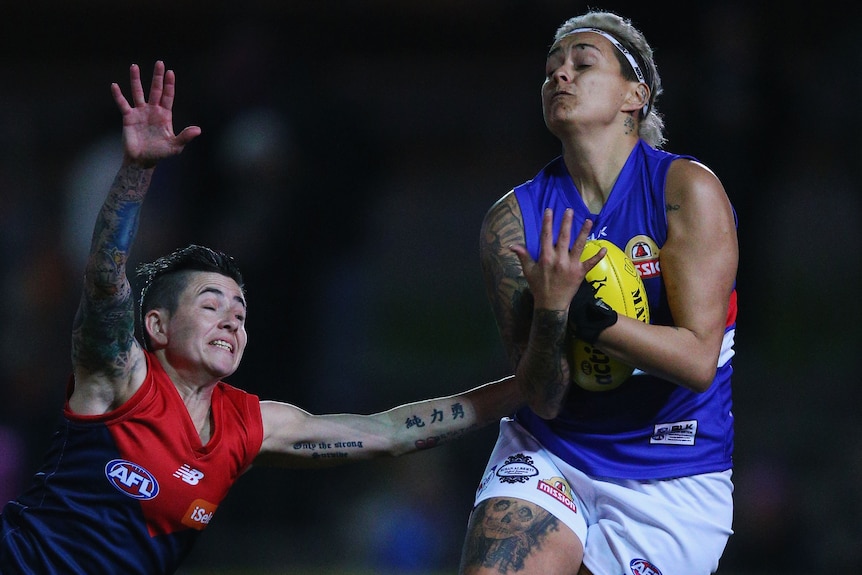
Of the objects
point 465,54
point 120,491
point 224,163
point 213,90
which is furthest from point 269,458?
point 465,54

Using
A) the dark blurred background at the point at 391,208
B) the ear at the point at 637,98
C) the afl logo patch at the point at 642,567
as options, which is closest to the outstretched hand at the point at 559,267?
the ear at the point at 637,98

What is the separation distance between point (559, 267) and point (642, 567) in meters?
1.04

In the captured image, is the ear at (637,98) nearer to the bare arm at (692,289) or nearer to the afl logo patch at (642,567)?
the bare arm at (692,289)

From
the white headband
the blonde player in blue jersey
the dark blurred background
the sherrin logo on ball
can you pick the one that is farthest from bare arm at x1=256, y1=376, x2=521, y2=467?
the dark blurred background

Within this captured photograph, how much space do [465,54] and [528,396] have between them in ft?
22.5

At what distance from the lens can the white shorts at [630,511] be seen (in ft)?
12.3

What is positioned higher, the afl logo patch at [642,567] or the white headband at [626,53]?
the white headband at [626,53]

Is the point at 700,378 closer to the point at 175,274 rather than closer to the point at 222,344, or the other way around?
the point at 222,344

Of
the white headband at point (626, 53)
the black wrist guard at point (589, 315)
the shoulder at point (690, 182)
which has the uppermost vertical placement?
the white headband at point (626, 53)

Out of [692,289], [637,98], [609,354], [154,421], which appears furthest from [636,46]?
[154,421]

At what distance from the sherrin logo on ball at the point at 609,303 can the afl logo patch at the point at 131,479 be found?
4.66ft

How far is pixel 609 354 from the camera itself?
351 cm

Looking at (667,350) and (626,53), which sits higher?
(626,53)

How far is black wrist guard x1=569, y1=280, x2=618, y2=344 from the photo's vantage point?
3436 millimetres
